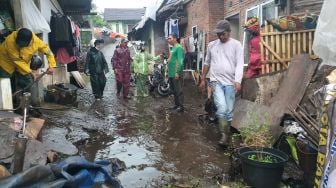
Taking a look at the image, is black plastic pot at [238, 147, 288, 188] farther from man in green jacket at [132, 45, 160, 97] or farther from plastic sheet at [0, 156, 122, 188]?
man in green jacket at [132, 45, 160, 97]

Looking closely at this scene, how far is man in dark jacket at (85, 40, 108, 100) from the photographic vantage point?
11109 mm

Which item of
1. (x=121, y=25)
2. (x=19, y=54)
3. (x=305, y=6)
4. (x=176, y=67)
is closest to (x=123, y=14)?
(x=121, y=25)

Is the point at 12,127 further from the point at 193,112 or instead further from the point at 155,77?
the point at 155,77

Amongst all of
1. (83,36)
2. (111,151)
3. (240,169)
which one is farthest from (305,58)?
(83,36)

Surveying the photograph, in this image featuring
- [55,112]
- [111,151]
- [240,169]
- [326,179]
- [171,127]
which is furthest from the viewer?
[55,112]

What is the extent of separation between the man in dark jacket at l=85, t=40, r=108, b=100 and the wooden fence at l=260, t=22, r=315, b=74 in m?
5.80

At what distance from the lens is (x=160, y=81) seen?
12.6 m

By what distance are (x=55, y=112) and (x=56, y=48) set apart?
3.72 meters

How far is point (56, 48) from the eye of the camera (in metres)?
11.1

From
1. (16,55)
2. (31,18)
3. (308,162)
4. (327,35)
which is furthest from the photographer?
(31,18)

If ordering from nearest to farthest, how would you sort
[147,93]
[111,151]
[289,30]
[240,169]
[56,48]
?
[240,169] < [111,151] < [289,30] < [56,48] < [147,93]

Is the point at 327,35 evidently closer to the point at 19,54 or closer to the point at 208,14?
the point at 19,54

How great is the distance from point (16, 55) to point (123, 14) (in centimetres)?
4649

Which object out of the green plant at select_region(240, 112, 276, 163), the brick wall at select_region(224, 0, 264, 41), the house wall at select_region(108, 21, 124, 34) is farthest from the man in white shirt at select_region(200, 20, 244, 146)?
the house wall at select_region(108, 21, 124, 34)
